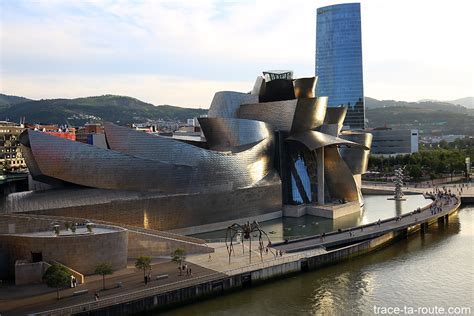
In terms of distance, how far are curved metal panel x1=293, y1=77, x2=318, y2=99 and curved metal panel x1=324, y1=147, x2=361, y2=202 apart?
790cm

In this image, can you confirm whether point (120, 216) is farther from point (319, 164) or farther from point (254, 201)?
point (319, 164)

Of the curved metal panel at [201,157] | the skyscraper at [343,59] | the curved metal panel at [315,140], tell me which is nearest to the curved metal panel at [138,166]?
the curved metal panel at [201,157]

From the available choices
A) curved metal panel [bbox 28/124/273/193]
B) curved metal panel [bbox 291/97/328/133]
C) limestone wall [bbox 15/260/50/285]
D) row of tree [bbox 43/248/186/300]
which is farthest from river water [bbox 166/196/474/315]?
curved metal panel [bbox 291/97/328/133]

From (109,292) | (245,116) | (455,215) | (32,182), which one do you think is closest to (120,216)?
(32,182)

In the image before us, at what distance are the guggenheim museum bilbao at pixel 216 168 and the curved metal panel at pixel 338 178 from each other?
0.11 m

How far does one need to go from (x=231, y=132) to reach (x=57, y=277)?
84.1 ft

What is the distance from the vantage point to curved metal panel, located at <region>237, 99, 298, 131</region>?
1914 inches

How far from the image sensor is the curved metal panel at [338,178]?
165 ft

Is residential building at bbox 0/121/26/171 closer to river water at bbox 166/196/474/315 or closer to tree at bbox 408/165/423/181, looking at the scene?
tree at bbox 408/165/423/181

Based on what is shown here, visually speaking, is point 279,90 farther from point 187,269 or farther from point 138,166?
point 187,269

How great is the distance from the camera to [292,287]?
1088 inches

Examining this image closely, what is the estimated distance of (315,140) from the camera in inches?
1852

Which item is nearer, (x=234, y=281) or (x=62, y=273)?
(x=62, y=273)

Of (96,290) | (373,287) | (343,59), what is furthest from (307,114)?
(343,59)
